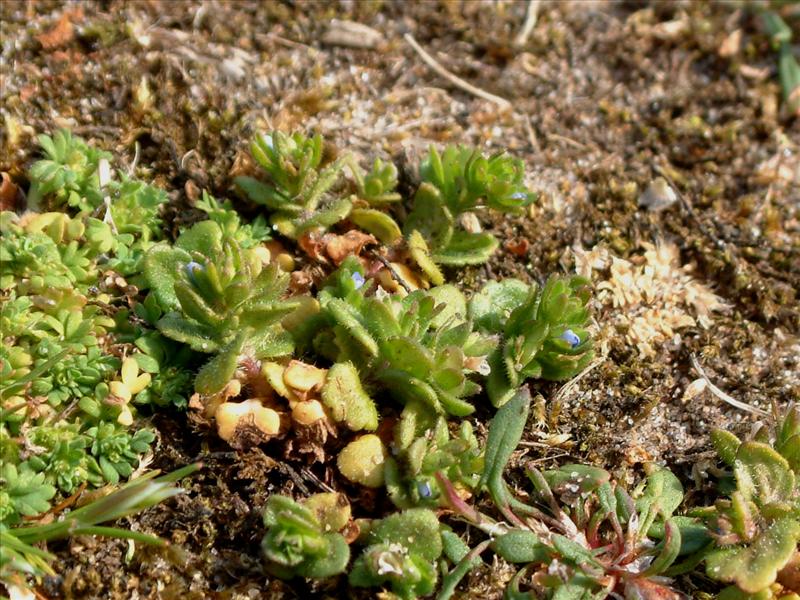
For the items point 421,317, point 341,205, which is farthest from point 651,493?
point 341,205

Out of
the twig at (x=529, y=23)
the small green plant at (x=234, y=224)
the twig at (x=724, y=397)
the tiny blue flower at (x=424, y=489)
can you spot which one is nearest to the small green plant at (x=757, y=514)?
the twig at (x=724, y=397)

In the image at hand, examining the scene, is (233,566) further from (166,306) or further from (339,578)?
(166,306)

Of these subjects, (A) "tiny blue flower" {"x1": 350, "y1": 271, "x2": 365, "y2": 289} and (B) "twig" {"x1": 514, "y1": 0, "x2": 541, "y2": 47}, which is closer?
(A) "tiny blue flower" {"x1": 350, "y1": 271, "x2": 365, "y2": 289}

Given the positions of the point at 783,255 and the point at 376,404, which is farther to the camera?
the point at 783,255

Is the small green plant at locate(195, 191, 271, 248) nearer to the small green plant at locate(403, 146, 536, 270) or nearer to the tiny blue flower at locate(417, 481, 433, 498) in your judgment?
the small green plant at locate(403, 146, 536, 270)

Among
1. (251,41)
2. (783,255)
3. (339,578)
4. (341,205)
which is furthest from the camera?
(251,41)

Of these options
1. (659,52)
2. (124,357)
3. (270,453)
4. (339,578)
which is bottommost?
(339,578)

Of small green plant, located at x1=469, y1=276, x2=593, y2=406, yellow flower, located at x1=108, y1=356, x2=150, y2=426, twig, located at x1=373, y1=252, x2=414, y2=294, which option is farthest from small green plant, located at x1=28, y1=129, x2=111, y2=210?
small green plant, located at x1=469, y1=276, x2=593, y2=406
